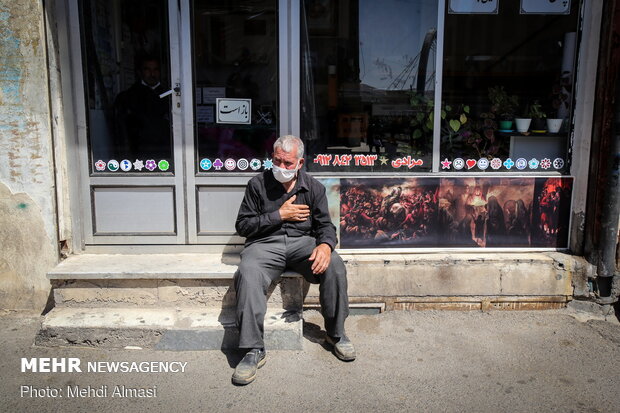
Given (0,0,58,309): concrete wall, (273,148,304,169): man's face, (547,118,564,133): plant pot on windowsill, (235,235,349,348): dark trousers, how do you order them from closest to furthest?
1. (235,235,349,348): dark trousers
2. (273,148,304,169): man's face
3. (0,0,58,309): concrete wall
4. (547,118,564,133): plant pot on windowsill

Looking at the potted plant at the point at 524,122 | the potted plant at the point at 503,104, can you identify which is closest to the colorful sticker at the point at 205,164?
the potted plant at the point at 503,104

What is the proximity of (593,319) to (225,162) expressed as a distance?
10.8ft

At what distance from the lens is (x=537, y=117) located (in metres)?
4.54

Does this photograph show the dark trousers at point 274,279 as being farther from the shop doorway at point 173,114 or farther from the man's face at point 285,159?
the shop doorway at point 173,114

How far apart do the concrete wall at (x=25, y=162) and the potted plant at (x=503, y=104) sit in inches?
145

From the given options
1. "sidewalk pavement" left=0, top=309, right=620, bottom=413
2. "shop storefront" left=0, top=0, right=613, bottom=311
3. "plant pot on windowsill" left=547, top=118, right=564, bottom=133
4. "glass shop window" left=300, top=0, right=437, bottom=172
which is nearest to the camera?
"sidewalk pavement" left=0, top=309, right=620, bottom=413

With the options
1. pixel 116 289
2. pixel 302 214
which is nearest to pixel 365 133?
pixel 302 214

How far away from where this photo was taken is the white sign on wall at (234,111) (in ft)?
14.4

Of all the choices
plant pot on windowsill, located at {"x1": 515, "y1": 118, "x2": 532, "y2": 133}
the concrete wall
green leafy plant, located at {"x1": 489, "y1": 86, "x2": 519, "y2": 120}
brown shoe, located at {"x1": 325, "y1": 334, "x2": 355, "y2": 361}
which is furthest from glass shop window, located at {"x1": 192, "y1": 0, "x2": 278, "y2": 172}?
plant pot on windowsill, located at {"x1": 515, "y1": 118, "x2": 532, "y2": 133}

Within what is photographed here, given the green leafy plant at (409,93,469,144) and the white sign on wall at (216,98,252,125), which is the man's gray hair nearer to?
the white sign on wall at (216,98,252,125)

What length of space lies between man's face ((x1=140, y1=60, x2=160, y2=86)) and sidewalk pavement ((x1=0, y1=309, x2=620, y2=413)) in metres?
2.14

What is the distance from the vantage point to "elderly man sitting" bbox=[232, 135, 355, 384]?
136 inches

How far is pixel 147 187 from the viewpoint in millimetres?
4438

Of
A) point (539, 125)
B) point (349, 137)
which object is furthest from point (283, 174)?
point (539, 125)
